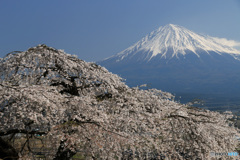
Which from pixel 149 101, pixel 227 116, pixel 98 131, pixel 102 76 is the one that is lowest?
pixel 98 131

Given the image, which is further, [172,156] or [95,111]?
[172,156]

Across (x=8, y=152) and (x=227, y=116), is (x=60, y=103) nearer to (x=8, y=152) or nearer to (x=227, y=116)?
(x=8, y=152)

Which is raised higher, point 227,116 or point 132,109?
point 227,116

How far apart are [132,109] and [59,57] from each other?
9.63ft

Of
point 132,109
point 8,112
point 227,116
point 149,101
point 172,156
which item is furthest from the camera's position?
point 227,116

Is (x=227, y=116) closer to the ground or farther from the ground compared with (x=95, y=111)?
farther from the ground

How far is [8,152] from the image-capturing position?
559 cm

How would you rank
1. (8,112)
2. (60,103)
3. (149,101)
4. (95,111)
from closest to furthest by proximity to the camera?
1. (8,112)
2. (60,103)
3. (95,111)
4. (149,101)

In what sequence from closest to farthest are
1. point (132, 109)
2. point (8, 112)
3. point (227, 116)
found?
point (8, 112) → point (132, 109) → point (227, 116)

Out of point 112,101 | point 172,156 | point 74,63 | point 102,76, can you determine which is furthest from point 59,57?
point 172,156

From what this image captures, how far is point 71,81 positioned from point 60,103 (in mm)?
2207

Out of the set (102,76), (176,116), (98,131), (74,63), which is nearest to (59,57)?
(74,63)

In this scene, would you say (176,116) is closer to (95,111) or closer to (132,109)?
(132,109)

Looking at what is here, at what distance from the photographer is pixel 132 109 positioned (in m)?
6.68
